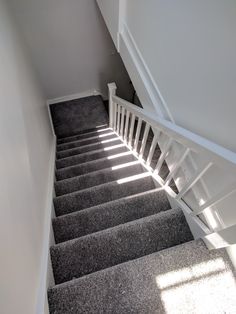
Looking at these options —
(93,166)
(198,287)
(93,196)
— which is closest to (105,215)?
(93,196)

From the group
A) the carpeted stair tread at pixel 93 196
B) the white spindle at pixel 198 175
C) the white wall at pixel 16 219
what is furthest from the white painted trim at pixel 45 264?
the white spindle at pixel 198 175

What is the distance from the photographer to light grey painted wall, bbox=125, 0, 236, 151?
87 cm

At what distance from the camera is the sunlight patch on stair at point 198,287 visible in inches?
41.4

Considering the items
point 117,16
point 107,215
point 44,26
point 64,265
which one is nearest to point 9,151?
point 64,265

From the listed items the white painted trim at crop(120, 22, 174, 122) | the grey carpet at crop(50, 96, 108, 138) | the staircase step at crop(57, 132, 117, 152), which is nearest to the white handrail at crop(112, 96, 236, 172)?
the white painted trim at crop(120, 22, 174, 122)

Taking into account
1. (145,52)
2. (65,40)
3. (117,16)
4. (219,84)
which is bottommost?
(219,84)

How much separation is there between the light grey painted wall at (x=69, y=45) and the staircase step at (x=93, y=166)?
2152mm

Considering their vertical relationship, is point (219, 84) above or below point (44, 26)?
below

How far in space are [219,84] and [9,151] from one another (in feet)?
3.19

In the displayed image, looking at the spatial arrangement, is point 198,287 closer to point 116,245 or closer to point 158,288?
point 158,288

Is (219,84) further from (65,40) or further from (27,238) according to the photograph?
(65,40)

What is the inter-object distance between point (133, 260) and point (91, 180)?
3.54 feet

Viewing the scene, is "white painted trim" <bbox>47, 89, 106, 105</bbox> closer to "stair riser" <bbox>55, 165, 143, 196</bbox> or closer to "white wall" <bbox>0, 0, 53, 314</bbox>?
"stair riser" <bbox>55, 165, 143, 196</bbox>

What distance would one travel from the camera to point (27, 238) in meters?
1.07
